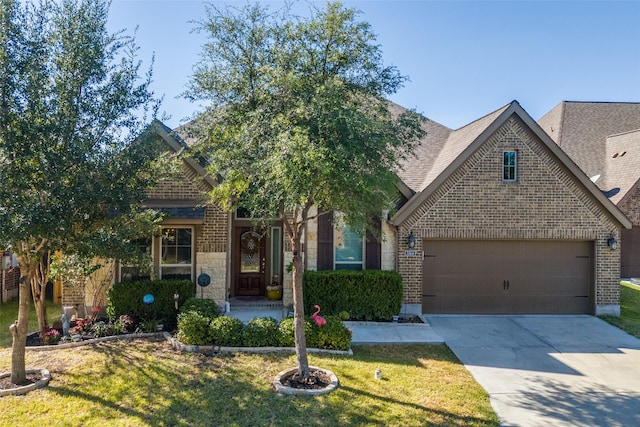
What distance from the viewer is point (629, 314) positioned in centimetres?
1298

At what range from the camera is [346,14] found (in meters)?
7.58

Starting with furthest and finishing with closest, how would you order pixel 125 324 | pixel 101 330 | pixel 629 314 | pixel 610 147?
1. pixel 610 147
2. pixel 629 314
3. pixel 125 324
4. pixel 101 330

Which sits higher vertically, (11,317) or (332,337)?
(332,337)

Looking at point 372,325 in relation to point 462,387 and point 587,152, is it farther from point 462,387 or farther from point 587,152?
point 587,152

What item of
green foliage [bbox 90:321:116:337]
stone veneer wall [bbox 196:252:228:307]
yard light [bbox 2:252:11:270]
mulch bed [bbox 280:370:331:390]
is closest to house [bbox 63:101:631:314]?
stone veneer wall [bbox 196:252:228:307]

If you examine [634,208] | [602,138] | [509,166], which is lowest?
[634,208]

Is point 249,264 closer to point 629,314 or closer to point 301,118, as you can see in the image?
point 301,118

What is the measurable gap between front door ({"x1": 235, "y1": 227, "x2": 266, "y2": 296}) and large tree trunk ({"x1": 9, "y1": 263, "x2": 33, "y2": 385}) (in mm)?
6708

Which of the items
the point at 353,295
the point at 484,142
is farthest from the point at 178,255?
the point at 484,142

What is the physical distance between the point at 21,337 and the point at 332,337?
19.0 feet

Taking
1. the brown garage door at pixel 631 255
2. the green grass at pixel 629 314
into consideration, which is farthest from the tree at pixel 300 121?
A: the brown garage door at pixel 631 255

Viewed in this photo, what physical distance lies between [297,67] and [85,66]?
3.66m

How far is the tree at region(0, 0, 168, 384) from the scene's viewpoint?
684cm

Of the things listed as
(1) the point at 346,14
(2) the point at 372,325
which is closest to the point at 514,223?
(2) the point at 372,325
